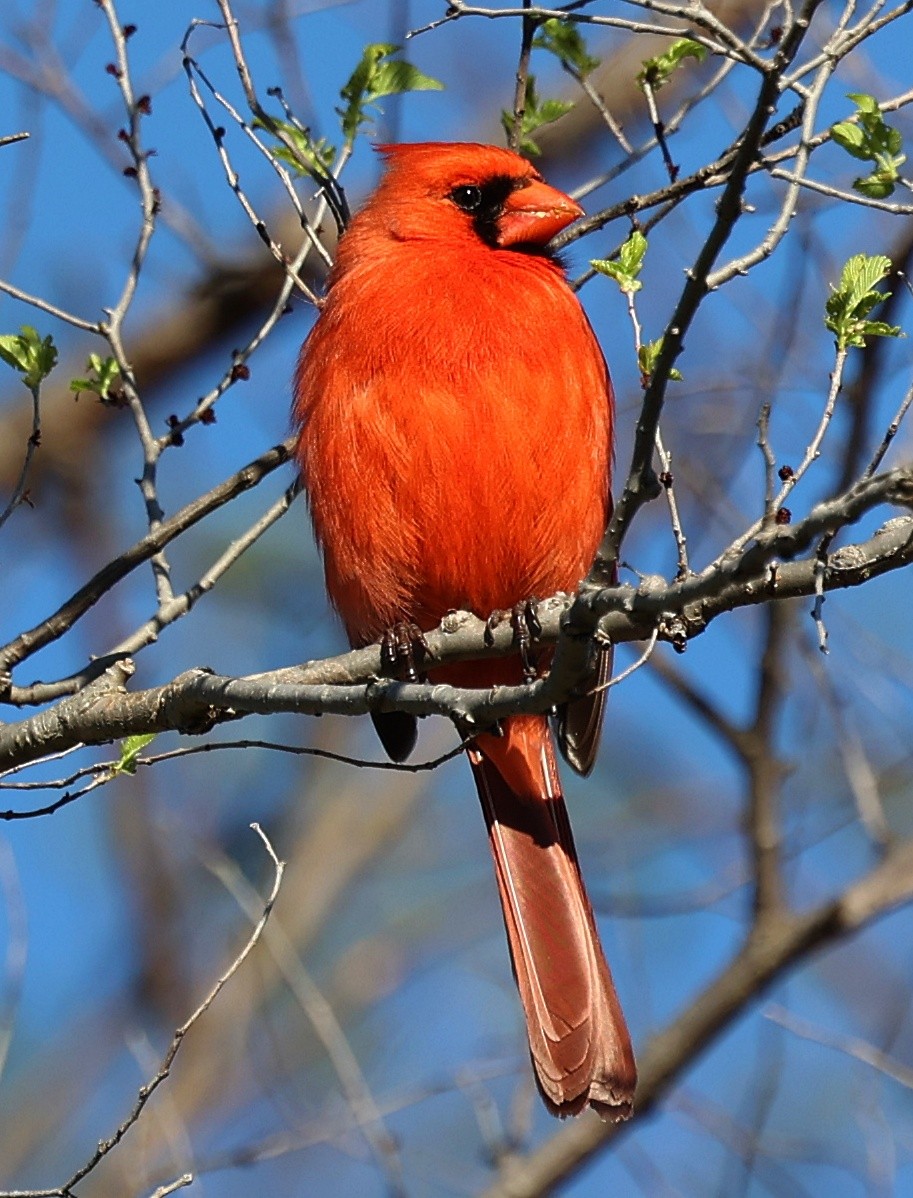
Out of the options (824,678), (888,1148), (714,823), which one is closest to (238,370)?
(824,678)

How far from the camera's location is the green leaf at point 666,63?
4.04 m

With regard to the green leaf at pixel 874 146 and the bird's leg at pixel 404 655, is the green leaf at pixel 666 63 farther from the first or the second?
the bird's leg at pixel 404 655

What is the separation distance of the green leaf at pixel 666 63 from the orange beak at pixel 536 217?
1.44ft

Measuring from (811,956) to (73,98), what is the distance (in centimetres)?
335

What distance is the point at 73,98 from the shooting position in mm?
5625

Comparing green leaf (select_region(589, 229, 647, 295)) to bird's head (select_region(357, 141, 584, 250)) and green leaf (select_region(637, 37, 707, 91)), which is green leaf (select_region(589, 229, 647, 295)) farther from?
bird's head (select_region(357, 141, 584, 250))

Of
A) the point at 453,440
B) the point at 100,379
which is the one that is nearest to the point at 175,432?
the point at 100,379

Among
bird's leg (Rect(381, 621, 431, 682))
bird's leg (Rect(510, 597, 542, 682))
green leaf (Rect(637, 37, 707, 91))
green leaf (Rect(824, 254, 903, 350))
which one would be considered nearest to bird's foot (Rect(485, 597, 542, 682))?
bird's leg (Rect(510, 597, 542, 682))

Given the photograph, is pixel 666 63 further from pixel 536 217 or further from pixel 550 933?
pixel 550 933

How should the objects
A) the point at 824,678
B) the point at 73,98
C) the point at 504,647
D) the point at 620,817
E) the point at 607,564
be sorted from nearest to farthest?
1. the point at 607,564
2. the point at 504,647
3. the point at 824,678
4. the point at 73,98
5. the point at 620,817

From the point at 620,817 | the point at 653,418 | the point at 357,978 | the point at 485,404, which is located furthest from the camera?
the point at 620,817

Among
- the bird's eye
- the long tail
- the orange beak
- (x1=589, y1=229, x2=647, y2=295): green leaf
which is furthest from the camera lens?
the bird's eye

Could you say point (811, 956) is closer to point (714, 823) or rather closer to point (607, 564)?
point (607, 564)

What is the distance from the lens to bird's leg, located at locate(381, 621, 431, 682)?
3777 millimetres
